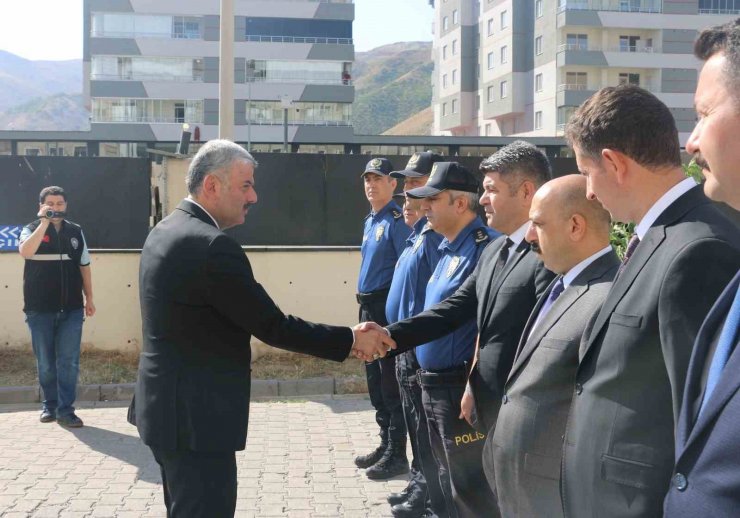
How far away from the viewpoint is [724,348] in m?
1.60

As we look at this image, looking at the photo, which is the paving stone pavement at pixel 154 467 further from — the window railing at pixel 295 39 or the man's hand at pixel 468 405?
the window railing at pixel 295 39

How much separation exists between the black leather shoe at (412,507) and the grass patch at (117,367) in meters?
3.88

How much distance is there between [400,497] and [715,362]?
4.20 meters

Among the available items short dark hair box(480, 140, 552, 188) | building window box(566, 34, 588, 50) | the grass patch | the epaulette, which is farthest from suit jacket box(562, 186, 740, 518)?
building window box(566, 34, 588, 50)

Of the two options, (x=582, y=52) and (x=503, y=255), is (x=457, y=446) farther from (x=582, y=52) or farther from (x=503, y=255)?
(x=582, y=52)

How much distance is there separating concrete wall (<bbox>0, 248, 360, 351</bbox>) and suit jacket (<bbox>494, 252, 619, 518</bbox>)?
6.95 meters

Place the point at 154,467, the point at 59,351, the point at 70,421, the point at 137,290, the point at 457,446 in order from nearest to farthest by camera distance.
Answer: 1. the point at 457,446
2. the point at 154,467
3. the point at 70,421
4. the point at 59,351
5. the point at 137,290

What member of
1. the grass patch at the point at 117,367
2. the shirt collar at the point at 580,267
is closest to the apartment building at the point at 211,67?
the grass patch at the point at 117,367

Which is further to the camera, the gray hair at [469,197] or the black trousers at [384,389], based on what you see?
the black trousers at [384,389]

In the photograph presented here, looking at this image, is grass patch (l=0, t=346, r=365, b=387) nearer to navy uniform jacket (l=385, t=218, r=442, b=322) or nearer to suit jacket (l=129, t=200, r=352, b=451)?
navy uniform jacket (l=385, t=218, r=442, b=322)

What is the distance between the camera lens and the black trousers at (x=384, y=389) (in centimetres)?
629

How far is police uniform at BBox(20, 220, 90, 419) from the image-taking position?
7.66m

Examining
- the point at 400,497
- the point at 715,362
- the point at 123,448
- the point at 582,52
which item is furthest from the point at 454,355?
the point at 582,52

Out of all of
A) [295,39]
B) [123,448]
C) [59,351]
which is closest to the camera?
[123,448]
